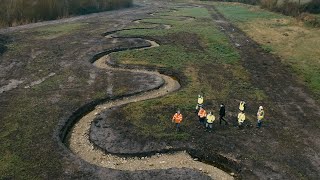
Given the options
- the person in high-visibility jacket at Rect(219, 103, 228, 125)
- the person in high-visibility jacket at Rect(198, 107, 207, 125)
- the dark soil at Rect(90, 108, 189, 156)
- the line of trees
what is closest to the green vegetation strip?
the dark soil at Rect(90, 108, 189, 156)

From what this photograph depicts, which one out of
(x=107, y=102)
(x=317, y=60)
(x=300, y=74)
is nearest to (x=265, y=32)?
(x=317, y=60)

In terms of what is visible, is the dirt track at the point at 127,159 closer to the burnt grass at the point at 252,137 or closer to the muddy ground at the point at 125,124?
the burnt grass at the point at 252,137

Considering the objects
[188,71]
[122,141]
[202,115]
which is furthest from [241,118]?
[188,71]

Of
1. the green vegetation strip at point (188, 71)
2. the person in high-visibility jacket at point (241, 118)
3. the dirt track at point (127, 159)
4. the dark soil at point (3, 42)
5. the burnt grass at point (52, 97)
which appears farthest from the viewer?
the dark soil at point (3, 42)

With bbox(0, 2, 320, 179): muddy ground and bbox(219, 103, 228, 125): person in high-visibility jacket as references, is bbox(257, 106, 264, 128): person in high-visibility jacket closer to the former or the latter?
bbox(0, 2, 320, 179): muddy ground

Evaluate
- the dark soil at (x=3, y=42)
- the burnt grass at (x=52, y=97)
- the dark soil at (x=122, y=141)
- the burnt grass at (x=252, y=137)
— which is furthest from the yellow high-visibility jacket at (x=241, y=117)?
the dark soil at (x=3, y=42)

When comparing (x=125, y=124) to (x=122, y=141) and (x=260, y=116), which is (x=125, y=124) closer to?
(x=122, y=141)

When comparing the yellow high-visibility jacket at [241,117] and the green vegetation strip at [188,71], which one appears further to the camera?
the green vegetation strip at [188,71]
